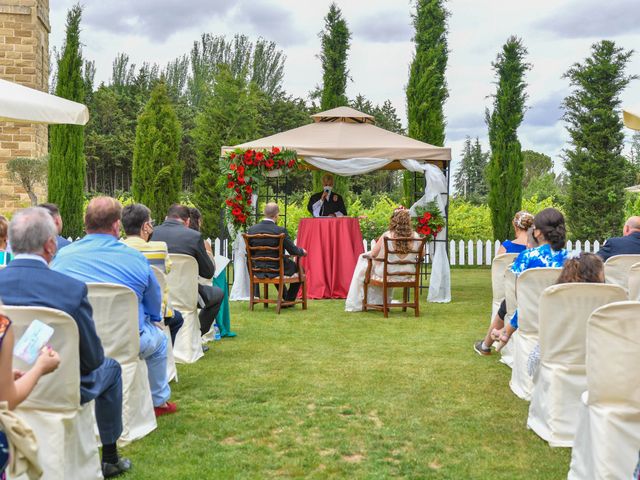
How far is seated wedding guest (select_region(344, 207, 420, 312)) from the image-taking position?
31.0ft

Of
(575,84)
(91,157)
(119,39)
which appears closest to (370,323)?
(575,84)

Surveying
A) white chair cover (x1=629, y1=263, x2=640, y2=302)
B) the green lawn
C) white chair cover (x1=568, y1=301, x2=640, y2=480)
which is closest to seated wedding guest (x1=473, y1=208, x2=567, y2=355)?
white chair cover (x1=629, y1=263, x2=640, y2=302)

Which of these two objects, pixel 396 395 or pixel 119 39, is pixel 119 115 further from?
pixel 396 395

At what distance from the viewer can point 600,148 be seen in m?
19.6

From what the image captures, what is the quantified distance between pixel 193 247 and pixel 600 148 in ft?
50.6

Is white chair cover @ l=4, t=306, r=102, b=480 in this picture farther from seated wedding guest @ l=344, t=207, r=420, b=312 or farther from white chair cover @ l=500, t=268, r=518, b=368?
seated wedding guest @ l=344, t=207, r=420, b=312

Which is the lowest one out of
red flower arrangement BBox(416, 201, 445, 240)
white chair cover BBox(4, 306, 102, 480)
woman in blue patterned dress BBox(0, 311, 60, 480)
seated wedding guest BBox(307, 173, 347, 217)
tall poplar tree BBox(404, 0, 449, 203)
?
white chair cover BBox(4, 306, 102, 480)

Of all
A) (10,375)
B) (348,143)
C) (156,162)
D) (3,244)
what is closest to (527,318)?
(3,244)

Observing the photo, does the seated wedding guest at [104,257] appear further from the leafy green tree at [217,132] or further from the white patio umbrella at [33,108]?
the leafy green tree at [217,132]

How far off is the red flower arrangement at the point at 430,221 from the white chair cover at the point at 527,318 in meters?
5.88

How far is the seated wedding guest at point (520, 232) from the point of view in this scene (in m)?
7.09

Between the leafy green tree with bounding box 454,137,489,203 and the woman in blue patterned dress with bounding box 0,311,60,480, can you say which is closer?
the woman in blue patterned dress with bounding box 0,311,60,480

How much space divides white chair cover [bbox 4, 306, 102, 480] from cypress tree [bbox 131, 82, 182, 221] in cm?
1503

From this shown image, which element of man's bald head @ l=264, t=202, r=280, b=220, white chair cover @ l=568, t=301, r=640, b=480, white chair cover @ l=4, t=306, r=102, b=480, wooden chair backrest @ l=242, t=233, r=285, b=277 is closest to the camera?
white chair cover @ l=4, t=306, r=102, b=480
